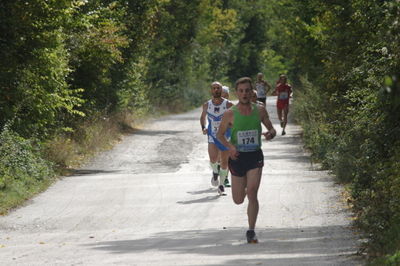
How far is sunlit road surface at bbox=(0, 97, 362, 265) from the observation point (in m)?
10.0

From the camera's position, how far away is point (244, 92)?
10.9 metres

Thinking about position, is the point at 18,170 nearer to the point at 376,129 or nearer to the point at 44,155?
the point at 44,155

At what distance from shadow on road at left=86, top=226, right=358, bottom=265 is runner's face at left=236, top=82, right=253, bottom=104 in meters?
1.69

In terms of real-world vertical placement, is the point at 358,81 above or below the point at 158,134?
above

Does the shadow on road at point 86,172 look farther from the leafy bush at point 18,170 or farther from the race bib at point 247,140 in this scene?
the race bib at point 247,140

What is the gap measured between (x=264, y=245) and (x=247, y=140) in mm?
1251

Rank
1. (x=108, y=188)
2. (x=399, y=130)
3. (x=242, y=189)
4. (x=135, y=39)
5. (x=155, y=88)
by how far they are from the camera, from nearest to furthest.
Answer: (x=399, y=130)
(x=242, y=189)
(x=108, y=188)
(x=135, y=39)
(x=155, y=88)

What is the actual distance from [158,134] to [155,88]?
15.8 meters

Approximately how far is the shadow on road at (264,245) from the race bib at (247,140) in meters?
1.12

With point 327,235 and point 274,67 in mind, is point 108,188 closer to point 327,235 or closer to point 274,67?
point 327,235

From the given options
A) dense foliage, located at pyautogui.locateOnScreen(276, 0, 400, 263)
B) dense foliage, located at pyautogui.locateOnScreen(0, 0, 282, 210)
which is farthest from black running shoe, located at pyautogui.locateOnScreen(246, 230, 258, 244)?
dense foliage, located at pyautogui.locateOnScreen(0, 0, 282, 210)

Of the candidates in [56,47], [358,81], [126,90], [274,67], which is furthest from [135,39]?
[274,67]

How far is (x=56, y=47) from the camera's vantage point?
19.0 m

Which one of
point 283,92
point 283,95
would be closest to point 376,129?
point 283,92
